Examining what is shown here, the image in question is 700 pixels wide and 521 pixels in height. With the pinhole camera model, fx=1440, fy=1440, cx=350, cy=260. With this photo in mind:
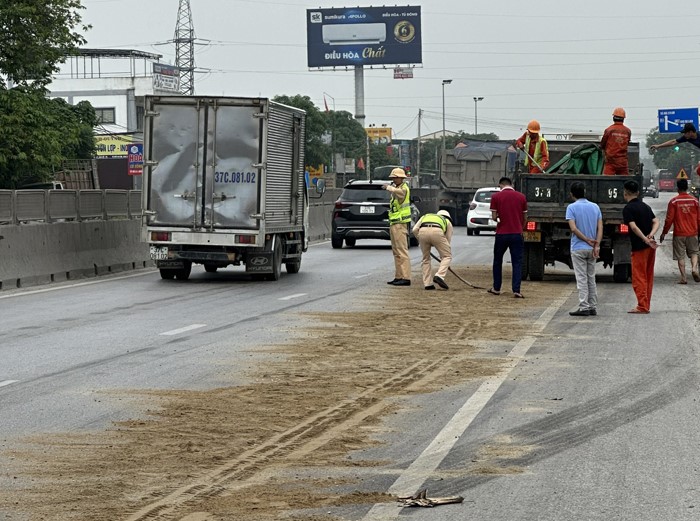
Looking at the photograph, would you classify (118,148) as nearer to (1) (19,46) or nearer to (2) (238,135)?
(1) (19,46)

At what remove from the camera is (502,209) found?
2134cm

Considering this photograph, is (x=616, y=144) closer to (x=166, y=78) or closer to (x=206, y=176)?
(x=206, y=176)

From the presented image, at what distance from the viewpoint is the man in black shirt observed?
59.5 ft

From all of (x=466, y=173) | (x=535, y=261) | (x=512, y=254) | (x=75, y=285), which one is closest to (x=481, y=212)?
(x=466, y=173)

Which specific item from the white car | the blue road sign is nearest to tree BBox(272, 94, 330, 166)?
the blue road sign

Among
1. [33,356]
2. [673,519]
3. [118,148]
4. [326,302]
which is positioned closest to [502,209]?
[326,302]

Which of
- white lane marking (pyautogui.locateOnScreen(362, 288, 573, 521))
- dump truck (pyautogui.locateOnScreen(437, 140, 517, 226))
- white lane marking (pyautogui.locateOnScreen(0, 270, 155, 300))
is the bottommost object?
white lane marking (pyautogui.locateOnScreen(0, 270, 155, 300))

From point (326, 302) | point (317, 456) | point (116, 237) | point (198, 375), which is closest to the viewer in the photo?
point (317, 456)

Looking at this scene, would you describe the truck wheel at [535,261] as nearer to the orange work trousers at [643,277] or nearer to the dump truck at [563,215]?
the dump truck at [563,215]

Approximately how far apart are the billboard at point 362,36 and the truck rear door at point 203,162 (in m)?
101

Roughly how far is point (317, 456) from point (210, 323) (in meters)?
8.75

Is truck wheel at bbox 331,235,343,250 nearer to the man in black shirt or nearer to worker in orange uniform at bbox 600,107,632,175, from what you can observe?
worker in orange uniform at bbox 600,107,632,175

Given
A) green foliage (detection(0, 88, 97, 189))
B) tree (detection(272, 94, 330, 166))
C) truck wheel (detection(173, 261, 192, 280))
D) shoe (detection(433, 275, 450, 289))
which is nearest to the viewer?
shoe (detection(433, 275, 450, 289))

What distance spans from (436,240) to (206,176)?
4128mm
